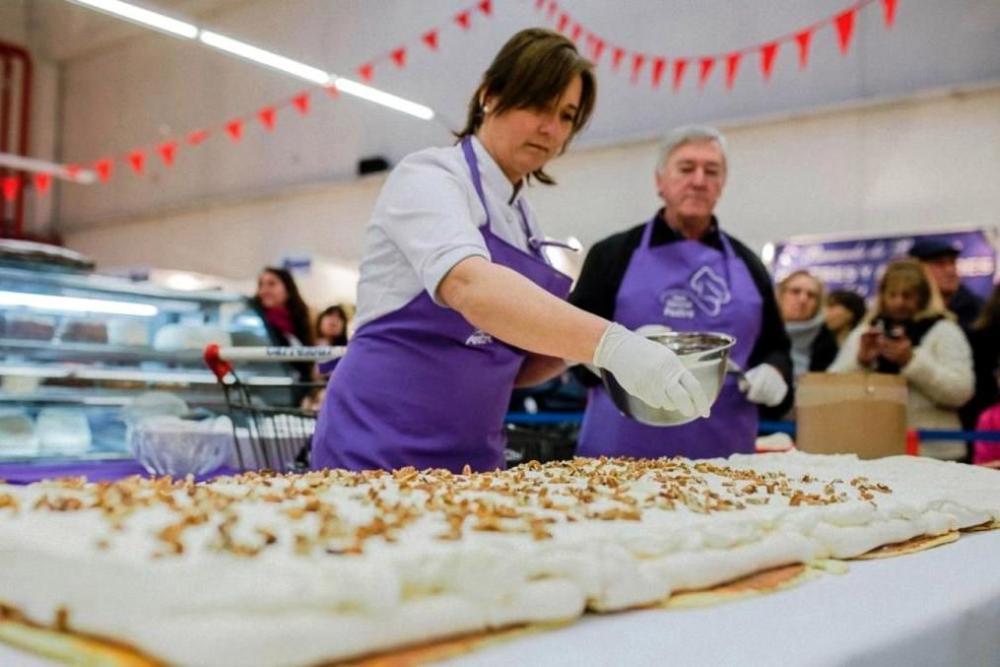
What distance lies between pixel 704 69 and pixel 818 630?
626cm

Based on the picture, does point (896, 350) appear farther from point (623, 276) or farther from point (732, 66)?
point (732, 66)

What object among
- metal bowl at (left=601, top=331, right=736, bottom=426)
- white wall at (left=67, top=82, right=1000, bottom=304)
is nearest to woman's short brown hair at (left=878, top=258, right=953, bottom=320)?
metal bowl at (left=601, top=331, right=736, bottom=426)

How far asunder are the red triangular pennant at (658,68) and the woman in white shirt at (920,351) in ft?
→ 13.2

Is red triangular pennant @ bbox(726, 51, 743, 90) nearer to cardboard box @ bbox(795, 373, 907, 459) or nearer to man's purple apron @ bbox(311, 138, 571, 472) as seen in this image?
cardboard box @ bbox(795, 373, 907, 459)

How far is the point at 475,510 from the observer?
0.79m

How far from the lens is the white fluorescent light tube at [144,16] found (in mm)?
4605

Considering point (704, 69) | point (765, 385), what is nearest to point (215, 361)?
point (765, 385)

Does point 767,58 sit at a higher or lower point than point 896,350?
higher

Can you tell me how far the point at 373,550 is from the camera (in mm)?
622

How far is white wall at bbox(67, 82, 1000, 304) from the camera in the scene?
18.2 feet

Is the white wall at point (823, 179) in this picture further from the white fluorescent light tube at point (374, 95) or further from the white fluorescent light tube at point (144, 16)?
the white fluorescent light tube at point (144, 16)

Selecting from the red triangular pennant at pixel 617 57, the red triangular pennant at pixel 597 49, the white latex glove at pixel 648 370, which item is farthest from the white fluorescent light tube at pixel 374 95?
the white latex glove at pixel 648 370

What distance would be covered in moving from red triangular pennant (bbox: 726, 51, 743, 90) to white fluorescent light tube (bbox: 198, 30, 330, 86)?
2570 millimetres

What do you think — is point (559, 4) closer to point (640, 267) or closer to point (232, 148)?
point (232, 148)
